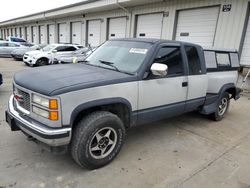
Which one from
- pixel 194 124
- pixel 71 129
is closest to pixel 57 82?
pixel 71 129

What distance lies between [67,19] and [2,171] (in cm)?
2078

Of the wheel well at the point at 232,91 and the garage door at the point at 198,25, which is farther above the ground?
the garage door at the point at 198,25

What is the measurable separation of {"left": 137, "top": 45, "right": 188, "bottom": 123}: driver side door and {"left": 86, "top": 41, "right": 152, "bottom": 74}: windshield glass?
0.26 m

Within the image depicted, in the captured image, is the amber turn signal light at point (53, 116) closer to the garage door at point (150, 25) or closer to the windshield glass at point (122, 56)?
the windshield glass at point (122, 56)

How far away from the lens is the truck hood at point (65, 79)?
7.89ft

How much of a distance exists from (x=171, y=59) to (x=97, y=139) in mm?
1878

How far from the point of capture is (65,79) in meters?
2.60

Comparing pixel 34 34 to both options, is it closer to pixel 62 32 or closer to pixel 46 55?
pixel 62 32

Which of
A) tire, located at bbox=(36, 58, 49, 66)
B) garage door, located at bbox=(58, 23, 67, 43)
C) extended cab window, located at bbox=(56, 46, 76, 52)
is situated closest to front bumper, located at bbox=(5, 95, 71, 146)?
tire, located at bbox=(36, 58, 49, 66)

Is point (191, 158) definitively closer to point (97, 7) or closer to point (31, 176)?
point (31, 176)

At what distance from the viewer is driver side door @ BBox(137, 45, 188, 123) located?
3.16 meters

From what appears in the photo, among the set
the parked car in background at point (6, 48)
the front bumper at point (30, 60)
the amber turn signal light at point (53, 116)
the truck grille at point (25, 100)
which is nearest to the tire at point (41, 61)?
the front bumper at point (30, 60)

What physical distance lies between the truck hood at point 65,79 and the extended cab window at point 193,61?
1440 millimetres

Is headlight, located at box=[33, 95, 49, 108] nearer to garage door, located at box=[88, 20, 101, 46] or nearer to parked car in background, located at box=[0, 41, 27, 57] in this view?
garage door, located at box=[88, 20, 101, 46]
